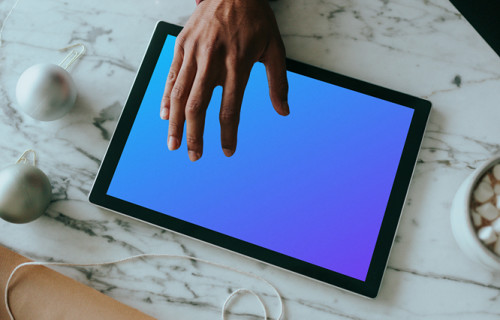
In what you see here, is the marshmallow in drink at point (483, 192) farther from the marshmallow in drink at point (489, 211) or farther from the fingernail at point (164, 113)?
the fingernail at point (164, 113)

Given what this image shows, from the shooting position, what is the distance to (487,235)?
0.54 meters

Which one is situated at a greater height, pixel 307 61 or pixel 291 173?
pixel 307 61

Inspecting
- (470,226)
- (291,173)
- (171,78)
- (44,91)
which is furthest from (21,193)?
(470,226)

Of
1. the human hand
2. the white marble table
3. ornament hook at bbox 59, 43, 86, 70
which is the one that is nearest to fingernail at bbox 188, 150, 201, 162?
the human hand

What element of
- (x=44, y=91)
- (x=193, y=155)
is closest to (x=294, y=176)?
(x=193, y=155)

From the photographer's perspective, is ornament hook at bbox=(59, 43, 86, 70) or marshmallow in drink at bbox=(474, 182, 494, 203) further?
ornament hook at bbox=(59, 43, 86, 70)

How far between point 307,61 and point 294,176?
18 cm

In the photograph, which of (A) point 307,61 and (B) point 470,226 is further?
(A) point 307,61

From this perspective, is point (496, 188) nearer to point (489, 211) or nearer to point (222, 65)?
point (489, 211)

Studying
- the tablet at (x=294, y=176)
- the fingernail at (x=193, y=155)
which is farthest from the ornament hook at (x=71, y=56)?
the fingernail at (x=193, y=155)

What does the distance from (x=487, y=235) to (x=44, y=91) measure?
0.59m

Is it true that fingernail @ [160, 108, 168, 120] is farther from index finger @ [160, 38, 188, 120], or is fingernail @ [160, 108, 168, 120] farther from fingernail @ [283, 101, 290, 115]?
fingernail @ [283, 101, 290, 115]

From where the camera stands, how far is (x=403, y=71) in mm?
650

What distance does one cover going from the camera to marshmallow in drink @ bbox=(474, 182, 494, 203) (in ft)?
1.82
